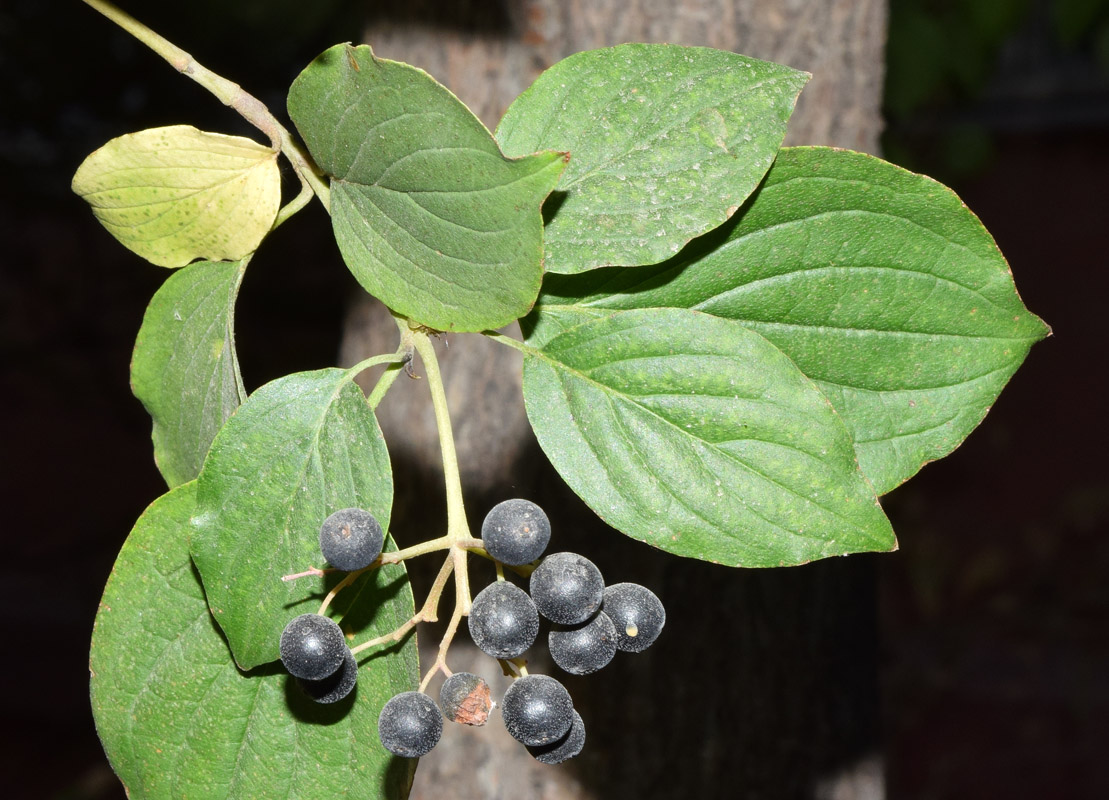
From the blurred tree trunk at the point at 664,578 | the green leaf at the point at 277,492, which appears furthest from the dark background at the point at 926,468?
the green leaf at the point at 277,492

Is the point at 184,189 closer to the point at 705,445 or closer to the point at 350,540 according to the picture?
the point at 350,540

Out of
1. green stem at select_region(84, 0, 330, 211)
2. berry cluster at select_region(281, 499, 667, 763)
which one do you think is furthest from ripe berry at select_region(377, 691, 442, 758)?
green stem at select_region(84, 0, 330, 211)

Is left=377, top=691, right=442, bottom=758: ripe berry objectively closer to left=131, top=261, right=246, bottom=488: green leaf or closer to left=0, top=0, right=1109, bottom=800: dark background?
left=131, top=261, right=246, bottom=488: green leaf

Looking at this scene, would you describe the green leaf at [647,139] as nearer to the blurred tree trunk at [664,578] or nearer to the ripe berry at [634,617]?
the ripe berry at [634,617]

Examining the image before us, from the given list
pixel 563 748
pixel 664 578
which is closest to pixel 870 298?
pixel 563 748

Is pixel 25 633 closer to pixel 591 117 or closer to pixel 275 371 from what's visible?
pixel 275 371

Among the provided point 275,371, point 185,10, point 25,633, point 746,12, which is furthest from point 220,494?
point 25,633

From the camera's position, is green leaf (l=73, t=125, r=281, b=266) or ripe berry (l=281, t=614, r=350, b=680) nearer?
ripe berry (l=281, t=614, r=350, b=680)
